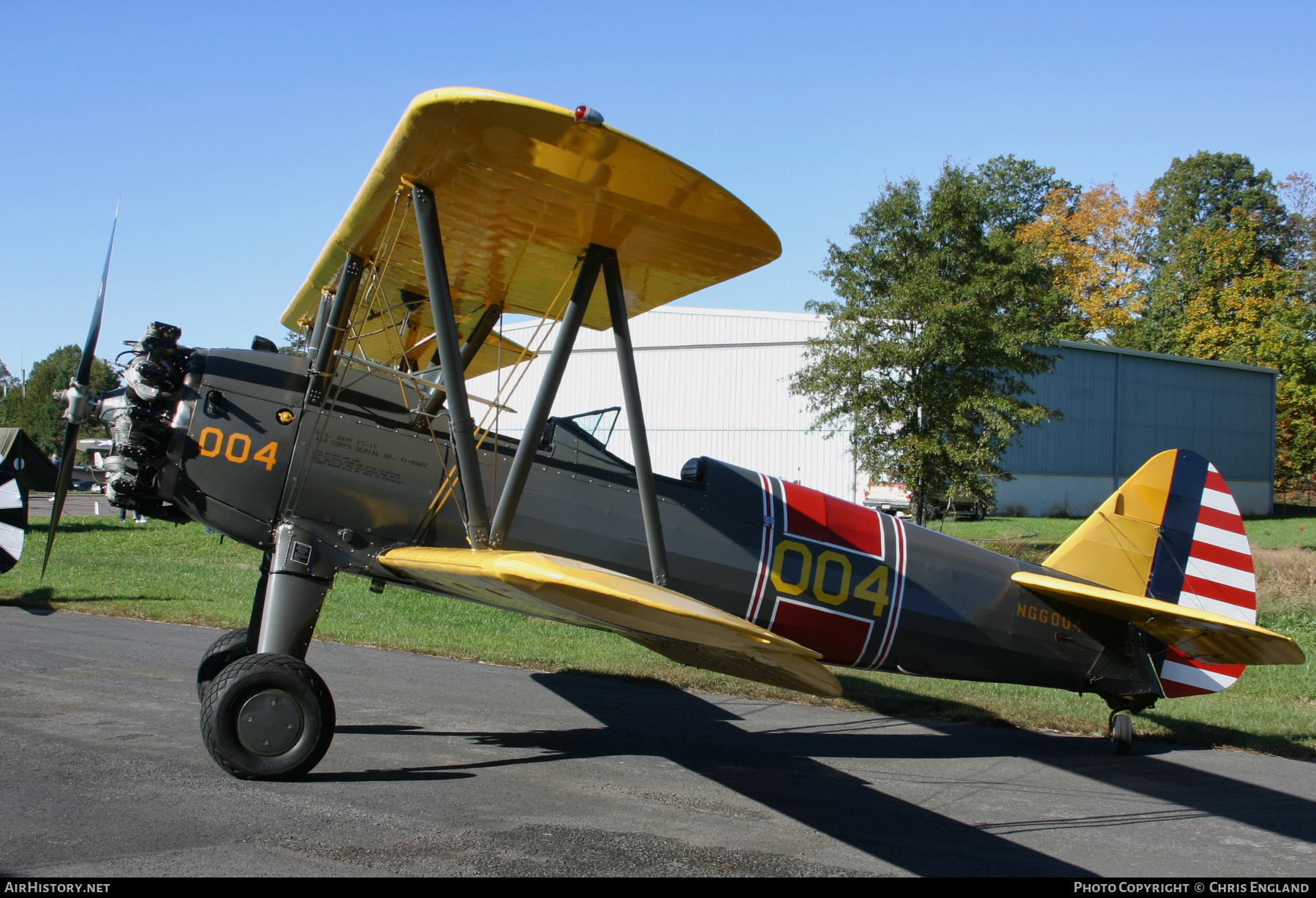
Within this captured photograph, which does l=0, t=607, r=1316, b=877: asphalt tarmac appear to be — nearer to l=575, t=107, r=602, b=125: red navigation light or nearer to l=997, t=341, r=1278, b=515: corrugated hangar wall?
l=575, t=107, r=602, b=125: red navigation light

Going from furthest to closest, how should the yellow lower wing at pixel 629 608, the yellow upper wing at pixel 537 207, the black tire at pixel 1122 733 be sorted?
the black tire at pixel 1122 733 → the yellow upper wing at pixel 537 207 → the yellow lower wing at pixel 629 608

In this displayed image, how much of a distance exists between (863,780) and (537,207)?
4.11 meters

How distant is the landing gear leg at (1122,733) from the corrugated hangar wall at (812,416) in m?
23.0

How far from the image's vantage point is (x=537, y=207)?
17.6 ft

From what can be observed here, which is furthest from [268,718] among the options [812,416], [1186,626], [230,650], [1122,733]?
[812,416]

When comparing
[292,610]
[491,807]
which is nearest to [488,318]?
[292,610]

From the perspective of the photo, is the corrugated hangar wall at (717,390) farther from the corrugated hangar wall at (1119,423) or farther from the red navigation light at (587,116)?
the red navigation light at (587,116)

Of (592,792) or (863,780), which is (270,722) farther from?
(863,780)

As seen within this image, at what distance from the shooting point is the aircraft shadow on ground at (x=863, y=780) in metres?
4.53

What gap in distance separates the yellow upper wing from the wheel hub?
235 cm

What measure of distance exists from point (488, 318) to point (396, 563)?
2.50 metres

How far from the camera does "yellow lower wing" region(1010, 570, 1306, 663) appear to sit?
17.5 ft

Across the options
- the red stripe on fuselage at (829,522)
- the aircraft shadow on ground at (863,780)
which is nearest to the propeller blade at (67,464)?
the aircraft shadow on ground at (863,780)

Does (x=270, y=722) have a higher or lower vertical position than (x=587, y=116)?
lower
